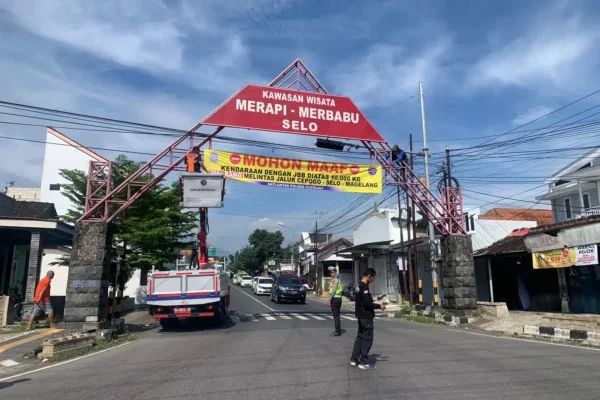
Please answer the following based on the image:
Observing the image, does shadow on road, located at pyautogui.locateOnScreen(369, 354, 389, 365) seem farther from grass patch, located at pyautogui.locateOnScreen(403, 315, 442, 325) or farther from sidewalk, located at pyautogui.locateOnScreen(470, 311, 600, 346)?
grass patch, located at pyautogui.locateOnScreen(403, 315, 442, 325)

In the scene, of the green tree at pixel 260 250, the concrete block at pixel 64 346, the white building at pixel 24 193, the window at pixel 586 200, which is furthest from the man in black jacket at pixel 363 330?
the green tree at pixel 260 250

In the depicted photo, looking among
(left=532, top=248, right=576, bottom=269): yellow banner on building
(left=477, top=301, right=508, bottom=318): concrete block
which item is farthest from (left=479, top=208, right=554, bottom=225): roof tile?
(left=477, top=301, right=508, bottom=318): concrete block

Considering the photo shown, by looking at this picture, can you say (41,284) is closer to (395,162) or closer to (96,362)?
(96,362)

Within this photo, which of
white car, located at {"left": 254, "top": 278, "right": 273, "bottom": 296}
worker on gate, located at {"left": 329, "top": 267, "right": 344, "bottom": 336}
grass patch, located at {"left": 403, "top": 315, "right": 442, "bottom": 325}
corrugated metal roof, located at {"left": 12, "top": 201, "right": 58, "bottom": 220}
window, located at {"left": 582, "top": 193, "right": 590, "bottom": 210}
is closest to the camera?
worker on gate, located at {"left": 329, "top": 267, "right": 344, "bottom": 336}

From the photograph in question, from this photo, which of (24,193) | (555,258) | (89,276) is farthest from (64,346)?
(24,193)

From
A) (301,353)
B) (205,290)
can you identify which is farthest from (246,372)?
(205,290)

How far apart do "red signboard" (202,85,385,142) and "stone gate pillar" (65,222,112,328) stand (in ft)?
17.2

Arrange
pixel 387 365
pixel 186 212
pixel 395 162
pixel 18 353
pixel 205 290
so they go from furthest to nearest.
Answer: pixel 186 212
pixel 395 162
pixel 205 290
pixel 18 353
pixel 387 365

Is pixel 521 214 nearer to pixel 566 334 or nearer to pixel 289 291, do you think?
pixel 289 291

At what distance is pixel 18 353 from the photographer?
10922 mm

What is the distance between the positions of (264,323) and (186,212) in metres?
9.12

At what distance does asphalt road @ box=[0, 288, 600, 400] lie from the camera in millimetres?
6539

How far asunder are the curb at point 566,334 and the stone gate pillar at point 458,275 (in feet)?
12.5

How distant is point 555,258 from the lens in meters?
18.7
